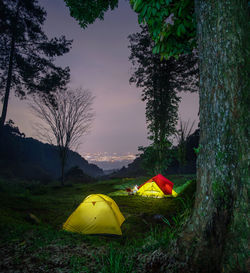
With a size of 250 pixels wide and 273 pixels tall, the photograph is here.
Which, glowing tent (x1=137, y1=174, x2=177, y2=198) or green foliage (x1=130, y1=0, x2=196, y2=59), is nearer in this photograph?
green foliage (x1=130, y1=0, x2=196, y2=59)

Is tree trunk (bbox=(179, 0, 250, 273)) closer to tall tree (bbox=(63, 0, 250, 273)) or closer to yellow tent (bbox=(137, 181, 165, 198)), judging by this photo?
tall tree (bbox=(63, 0, 250, 273))

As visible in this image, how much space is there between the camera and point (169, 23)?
3.46m

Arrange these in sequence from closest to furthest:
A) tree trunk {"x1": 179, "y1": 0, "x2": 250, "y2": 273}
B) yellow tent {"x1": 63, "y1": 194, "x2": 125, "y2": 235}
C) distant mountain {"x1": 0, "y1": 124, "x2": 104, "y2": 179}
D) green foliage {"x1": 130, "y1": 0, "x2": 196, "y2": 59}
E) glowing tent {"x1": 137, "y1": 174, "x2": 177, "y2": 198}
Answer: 1. tree trunk {"x1": 179, "y1": 0, "x2": 250, "y2": 273}
2. green foliage {"x1": 130, "y1": 0, "x2": 196, "y2": 59}
3. yellow tent {"x1": 63, "y1": 194, "x2": 125, "y2": 235}
4. glowing tent {"x1": 137, "y1": 174, "x2": 177, "y2": 198}
5. distant mountain {"x1": 0, "y1": 124, "x2": 104, "y2": 179}

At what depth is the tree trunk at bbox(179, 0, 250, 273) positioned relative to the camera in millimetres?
1939

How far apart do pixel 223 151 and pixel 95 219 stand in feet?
17.0

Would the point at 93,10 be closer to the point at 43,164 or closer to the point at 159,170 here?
the point at 159,170

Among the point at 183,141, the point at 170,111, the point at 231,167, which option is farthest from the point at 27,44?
the point at 231,167

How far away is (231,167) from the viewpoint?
200 cm

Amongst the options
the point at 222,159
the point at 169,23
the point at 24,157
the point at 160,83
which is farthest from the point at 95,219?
the point at 24,157

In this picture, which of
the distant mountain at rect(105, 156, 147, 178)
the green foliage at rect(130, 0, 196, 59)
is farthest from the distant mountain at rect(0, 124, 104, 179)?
the green foliage at rect(130, 0, 196, 59)

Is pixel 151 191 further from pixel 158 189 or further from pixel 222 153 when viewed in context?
pixel 222 153

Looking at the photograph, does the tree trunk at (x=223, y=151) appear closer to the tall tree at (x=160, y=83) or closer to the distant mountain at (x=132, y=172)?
the tall tree at (x=160, y=83)

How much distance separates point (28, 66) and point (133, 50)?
8502 millimetres

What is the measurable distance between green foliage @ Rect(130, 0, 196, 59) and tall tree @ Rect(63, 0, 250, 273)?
0.97 m
